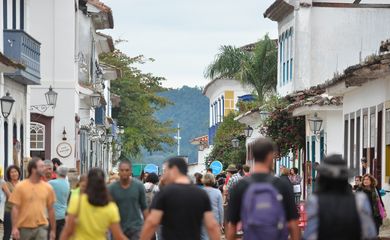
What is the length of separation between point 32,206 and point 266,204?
21.4 ft

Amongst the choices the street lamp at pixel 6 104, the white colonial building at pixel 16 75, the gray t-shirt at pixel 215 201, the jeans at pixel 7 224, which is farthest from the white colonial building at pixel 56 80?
the gray t-shirt at pixel 215 201

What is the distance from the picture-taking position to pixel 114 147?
256 feet

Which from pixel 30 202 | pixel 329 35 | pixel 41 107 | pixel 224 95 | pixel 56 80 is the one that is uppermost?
pixel 329 35

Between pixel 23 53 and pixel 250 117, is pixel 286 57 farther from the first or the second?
pixel 23 53

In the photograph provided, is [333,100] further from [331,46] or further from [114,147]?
[114,147]

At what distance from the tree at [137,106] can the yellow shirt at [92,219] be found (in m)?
68.3

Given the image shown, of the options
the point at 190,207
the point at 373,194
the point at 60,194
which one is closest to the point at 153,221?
the point at 190,207

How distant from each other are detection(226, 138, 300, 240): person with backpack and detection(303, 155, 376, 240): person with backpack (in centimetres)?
83

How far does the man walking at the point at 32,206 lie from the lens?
690 inches

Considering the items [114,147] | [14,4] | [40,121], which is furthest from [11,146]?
[114,147]

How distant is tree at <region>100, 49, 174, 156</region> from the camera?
83.0 meters

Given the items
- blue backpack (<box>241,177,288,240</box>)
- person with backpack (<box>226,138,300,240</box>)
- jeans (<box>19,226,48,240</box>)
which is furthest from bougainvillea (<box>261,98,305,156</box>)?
blue backpack (<box>241,177,288,240</box>)

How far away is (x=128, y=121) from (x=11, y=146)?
169 feet

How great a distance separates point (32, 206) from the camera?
17.5 m
